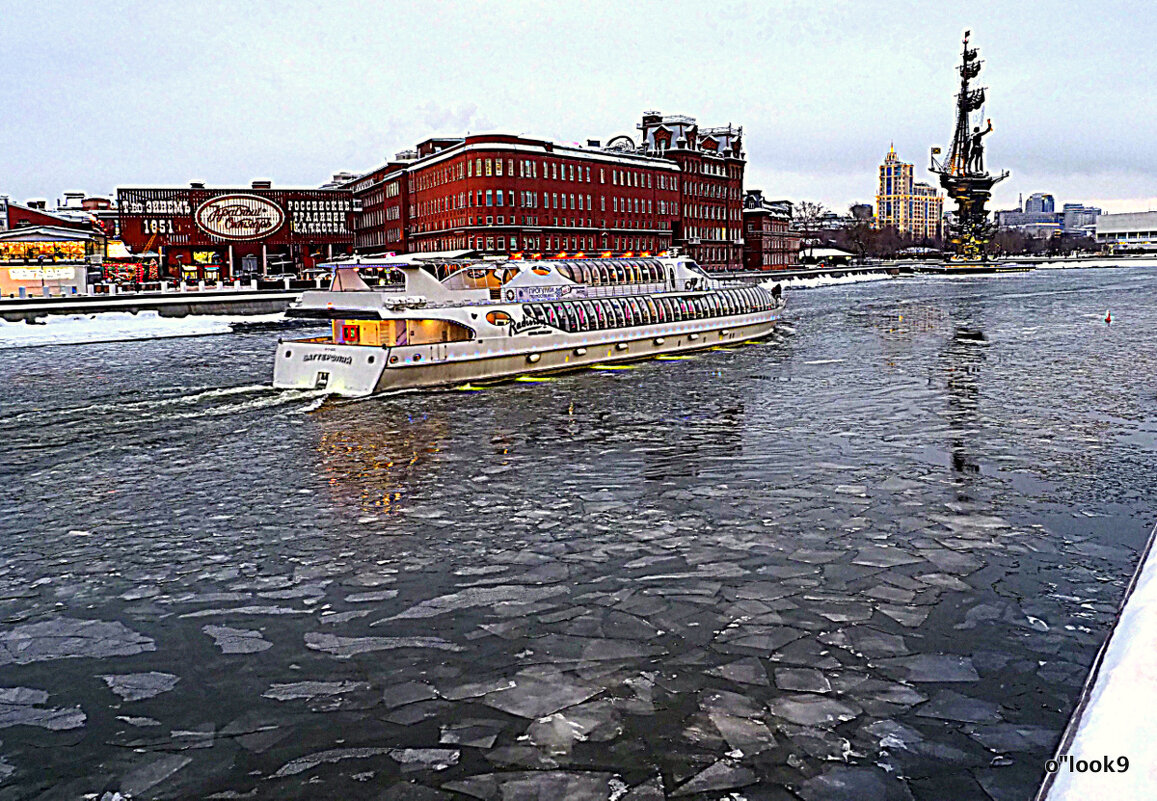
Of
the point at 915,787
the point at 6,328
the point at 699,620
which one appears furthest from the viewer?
the point at 6,328

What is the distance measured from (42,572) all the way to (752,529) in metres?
8.85

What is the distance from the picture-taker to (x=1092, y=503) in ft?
45.5

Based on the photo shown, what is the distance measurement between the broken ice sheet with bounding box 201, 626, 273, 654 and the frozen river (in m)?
0.05

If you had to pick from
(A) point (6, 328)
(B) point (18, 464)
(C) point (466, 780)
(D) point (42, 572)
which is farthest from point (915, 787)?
(A) point (6, 328)

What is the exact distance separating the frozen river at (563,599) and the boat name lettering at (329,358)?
3.96 meters

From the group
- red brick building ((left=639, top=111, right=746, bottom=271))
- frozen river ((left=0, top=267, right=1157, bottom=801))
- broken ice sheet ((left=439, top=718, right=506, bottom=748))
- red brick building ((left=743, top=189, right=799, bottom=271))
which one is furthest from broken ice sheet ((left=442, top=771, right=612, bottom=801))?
red brick building ((left=743, top=189, right=799, bottom=271))

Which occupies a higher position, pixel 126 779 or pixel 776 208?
pixel 776 208

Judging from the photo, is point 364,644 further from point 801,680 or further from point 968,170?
point 968,170

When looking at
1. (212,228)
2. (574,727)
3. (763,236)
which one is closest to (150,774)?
(574,727)

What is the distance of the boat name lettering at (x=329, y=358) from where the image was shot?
26516 mm

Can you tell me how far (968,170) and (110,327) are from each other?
150361 mm

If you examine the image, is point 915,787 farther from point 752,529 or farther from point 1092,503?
point 1092,503

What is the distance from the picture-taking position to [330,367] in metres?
26.7

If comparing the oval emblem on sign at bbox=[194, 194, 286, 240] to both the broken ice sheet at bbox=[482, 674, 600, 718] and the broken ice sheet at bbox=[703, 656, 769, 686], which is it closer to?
the broken ice sheet at bbox=[482, 674, 600, 718]
